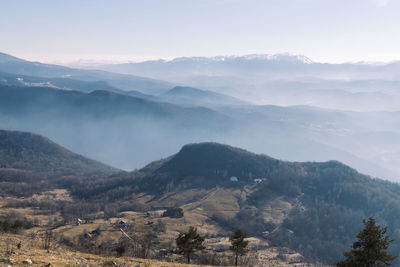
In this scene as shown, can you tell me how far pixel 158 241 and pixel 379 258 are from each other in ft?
492

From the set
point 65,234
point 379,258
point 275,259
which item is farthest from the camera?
point 275,259

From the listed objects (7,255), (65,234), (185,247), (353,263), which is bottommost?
(65,234)

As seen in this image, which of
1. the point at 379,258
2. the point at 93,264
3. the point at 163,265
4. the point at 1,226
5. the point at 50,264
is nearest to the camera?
the point at 50,264

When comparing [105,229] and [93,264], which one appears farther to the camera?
[105,229]

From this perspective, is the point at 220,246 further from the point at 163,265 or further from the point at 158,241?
the point at 163,265

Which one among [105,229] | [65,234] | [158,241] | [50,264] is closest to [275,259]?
[158,241]

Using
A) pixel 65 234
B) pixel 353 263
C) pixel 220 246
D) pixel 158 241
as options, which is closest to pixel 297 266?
pixel 220 246

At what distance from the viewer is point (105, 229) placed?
193000 millimetres

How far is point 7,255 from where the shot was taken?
3856cm

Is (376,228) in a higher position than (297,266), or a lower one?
higher

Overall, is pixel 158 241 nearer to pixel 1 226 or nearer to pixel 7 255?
pixel 1 226

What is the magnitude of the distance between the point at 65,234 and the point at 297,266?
133 meters

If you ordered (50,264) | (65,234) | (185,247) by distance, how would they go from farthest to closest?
(65,234) → (185,247) → (50,264)

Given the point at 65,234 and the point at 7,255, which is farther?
the point at 65,234
